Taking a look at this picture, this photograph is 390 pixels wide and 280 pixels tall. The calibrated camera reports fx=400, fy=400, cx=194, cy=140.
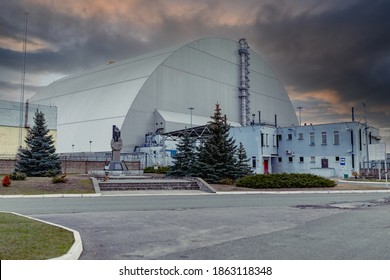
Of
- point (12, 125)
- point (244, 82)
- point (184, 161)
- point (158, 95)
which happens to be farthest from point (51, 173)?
point (244, 82)

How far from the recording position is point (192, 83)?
66750 millimetres

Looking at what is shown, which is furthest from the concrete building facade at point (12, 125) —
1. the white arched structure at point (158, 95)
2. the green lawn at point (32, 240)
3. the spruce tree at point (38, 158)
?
the green lawn at point (32, 240)

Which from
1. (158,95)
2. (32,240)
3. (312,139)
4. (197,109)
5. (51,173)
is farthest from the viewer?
(197,109)

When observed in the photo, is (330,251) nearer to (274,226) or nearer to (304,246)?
(304,246)

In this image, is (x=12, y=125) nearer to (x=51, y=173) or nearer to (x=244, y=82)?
(x=51, y=173)

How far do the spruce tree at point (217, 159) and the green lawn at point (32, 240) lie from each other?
21007mm

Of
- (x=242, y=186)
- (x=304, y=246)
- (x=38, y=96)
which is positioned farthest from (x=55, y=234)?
(x=38, y=96)

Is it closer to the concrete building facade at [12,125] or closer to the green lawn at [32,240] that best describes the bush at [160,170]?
the concrete building facade at [12,125]

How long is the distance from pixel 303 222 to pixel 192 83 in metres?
56.6

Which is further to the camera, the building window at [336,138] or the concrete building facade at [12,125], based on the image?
the concrete building facade at [12,125]

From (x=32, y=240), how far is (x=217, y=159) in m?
24.4

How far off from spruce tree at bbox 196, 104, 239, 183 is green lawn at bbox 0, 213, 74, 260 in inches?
827

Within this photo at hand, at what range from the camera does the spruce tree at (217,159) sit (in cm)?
3078

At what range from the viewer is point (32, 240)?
776 centimetres
